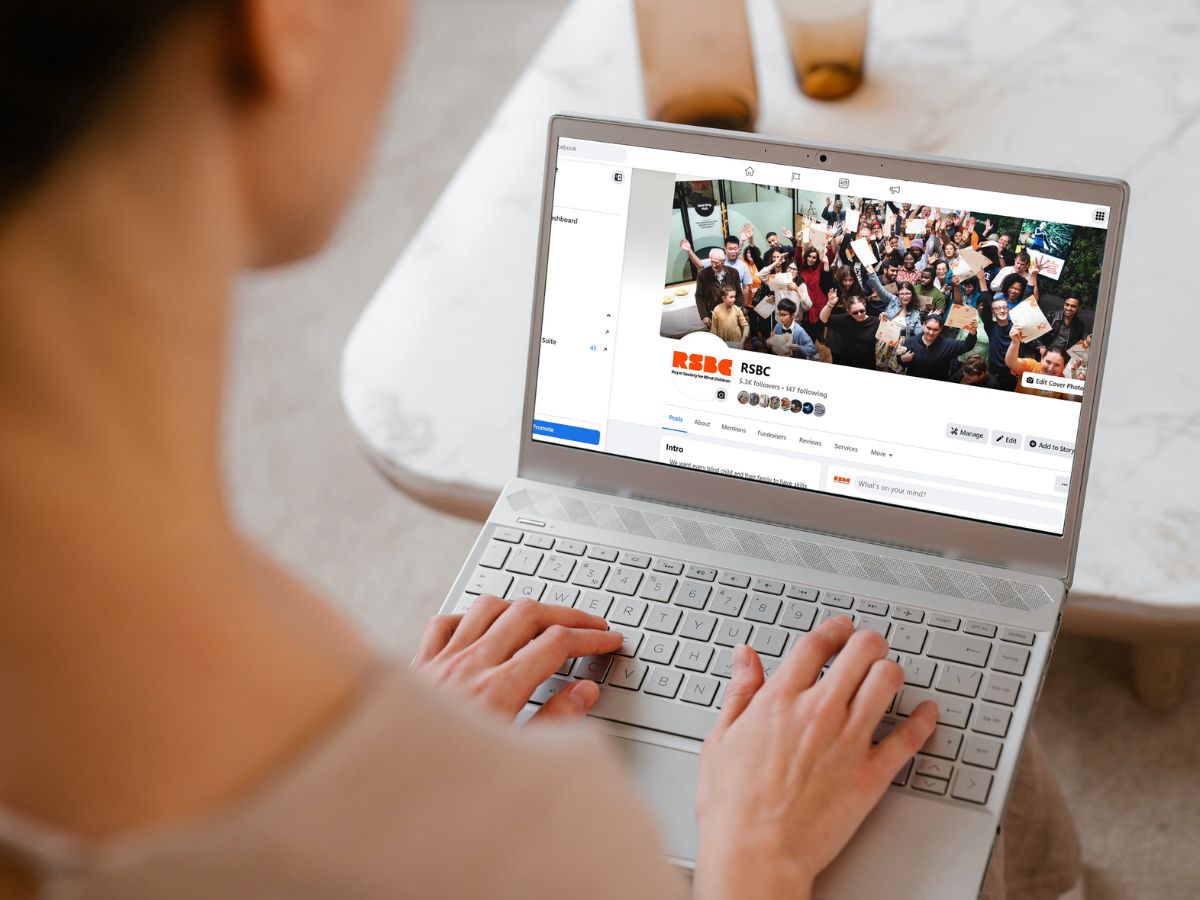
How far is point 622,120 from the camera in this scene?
89 centimetres

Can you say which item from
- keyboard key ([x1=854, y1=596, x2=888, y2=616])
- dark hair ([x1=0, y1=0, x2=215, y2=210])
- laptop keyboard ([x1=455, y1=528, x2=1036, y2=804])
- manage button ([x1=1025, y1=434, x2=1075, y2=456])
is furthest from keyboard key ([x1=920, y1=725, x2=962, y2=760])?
dark hair ([x1=0, y1=0, x2=215, y2=210])

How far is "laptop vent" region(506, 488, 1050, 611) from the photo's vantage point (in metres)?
0.87

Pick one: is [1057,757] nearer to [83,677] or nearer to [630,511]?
[630,511]

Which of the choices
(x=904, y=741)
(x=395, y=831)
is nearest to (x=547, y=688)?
(x=904, y=741)

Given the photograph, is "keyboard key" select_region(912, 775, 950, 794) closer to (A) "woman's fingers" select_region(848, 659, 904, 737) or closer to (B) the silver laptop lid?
(A) "woman's fingers" select_region(848, 659, 904, 737)

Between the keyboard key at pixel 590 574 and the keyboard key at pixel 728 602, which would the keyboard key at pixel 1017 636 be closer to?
the keyboard key at pixel 728 602

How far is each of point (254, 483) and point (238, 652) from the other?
1649mm

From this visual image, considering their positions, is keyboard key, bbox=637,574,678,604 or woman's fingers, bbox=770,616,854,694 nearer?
woman's fingers, bbox=770,616,854,694

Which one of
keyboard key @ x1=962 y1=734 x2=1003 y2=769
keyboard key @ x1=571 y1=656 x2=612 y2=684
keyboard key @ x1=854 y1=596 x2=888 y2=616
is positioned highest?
keyboard key @ x1=854 y1=596 x2=888 y2=616

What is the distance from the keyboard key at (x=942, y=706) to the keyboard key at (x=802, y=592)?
10 cm

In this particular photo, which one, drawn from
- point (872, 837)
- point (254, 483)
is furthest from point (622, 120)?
point (254, 483)

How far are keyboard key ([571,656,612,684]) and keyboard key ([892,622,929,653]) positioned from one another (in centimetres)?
20

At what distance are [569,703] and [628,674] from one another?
0.21ft

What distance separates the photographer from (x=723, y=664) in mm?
858
